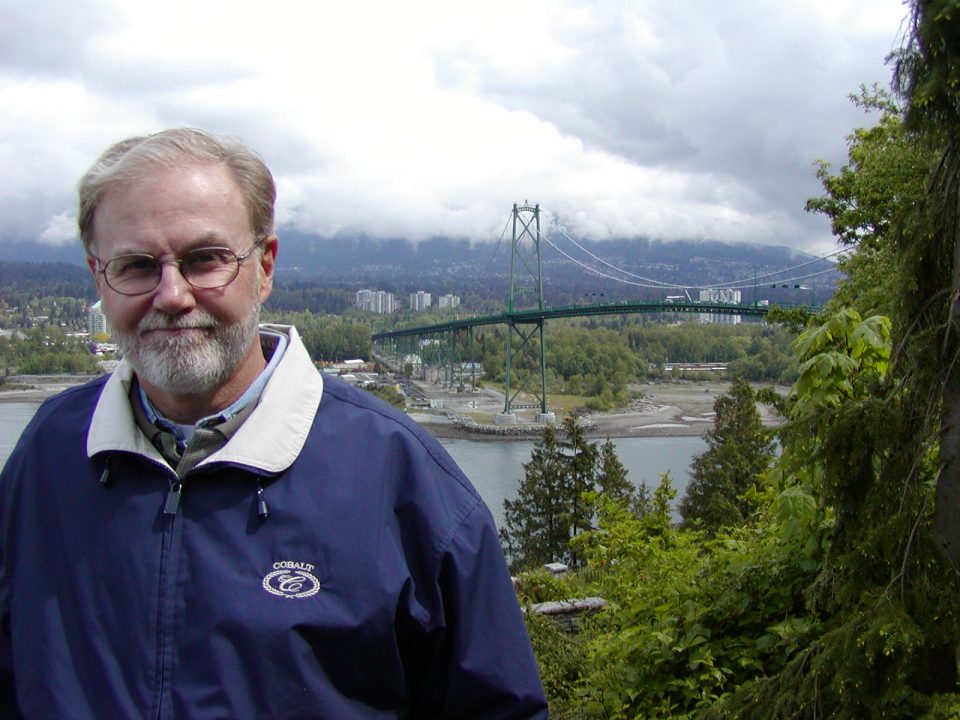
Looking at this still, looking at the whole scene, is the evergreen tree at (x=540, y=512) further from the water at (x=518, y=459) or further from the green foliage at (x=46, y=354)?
the green foliage at (x=46, y=354)

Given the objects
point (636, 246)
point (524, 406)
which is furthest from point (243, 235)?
point (636, 246)

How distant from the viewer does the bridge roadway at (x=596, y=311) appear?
16078 mm

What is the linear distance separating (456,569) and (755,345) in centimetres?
2800

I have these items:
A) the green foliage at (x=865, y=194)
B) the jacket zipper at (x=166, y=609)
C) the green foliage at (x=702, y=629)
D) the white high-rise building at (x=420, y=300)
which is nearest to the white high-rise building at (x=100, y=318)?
the jacket zipper at (x=166, y=609)

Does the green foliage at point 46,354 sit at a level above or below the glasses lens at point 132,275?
below

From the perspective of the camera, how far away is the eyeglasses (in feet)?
2.79

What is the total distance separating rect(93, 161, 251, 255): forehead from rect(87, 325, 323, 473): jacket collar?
5.6 inches

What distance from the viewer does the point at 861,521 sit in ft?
5.28

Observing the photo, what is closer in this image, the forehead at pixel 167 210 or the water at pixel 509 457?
the forehead at pixel 167 210

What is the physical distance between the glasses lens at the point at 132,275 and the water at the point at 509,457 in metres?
12.0

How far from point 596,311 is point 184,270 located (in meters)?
19.1

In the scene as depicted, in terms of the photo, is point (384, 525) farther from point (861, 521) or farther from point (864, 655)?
point (861, 521)

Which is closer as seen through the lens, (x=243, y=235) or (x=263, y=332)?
(x=243, y=235)

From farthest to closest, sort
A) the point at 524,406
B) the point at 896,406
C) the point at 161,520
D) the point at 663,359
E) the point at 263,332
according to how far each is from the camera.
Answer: the point at 663,359 → the point at 524,406 → the point at 896,406 → the point at 263,332 → the point at 161,520
